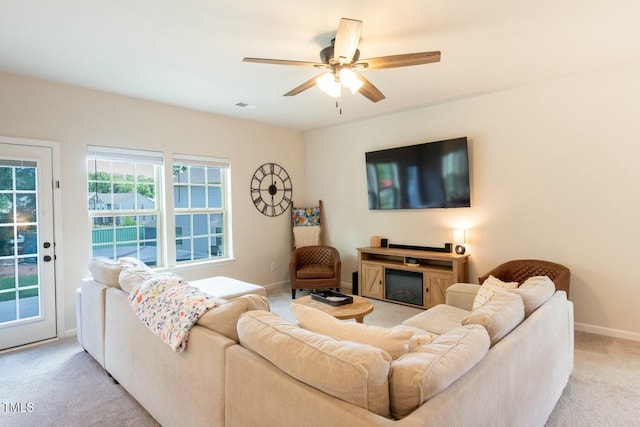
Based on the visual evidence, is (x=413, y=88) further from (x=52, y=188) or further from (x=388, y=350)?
(x=52, y=188)

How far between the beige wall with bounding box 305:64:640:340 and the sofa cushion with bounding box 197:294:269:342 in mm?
3326

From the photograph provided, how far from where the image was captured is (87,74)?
10.9 feet

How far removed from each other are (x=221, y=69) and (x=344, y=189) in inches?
111

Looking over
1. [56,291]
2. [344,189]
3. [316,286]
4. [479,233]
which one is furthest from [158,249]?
[479,233]

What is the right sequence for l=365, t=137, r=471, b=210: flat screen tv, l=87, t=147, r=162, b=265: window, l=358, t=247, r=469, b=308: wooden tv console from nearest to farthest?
l=87, t=147, r=162, b=265: window
l=358, t=247, r=469, b=308: wooden tv console
l=365, t=137, r=471, b=210: flat screen tv

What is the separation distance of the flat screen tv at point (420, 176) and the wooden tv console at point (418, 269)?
2.16 feet

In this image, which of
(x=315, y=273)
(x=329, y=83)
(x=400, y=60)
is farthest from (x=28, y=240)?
(x=400, y=60)

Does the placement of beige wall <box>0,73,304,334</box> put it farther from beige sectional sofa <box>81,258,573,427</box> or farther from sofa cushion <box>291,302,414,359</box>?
sofa cushion <box>291,302,414,359</box>

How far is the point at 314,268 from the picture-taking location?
4.91 metres

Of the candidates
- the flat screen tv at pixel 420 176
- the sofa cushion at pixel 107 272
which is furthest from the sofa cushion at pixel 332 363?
the flat screen tv at pixel 420 176

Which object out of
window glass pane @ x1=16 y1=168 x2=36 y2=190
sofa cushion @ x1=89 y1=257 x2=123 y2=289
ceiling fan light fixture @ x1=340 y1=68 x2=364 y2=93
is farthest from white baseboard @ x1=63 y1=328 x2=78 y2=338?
ceiling fan light fixture @ x1=340 y1=68 x2=364 y2=93

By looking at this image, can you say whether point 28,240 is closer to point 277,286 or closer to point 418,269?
point 277,286

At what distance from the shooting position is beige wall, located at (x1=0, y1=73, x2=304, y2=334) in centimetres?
344

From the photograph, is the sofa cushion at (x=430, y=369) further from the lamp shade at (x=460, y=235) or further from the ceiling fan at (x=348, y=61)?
the lamp shade at (x=460, y=235)
